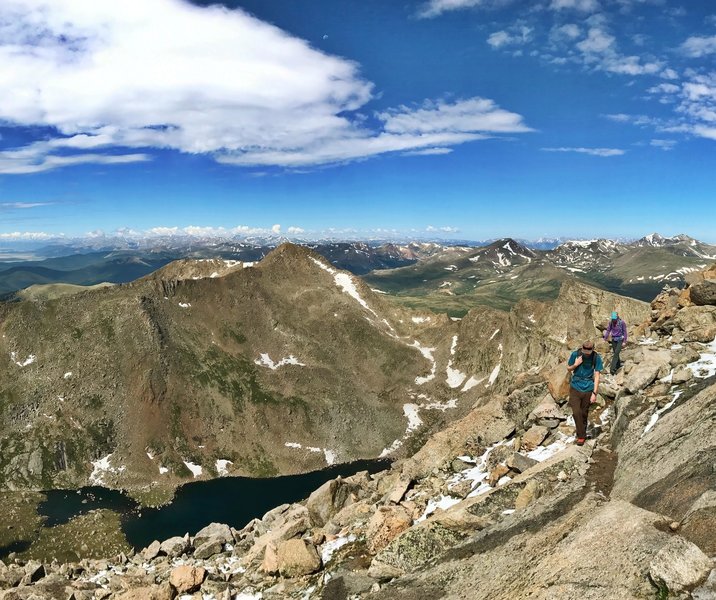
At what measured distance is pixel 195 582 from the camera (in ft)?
96.3

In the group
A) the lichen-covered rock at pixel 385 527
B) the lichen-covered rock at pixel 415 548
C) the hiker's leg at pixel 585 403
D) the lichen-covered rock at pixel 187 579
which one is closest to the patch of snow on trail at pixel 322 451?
the lichen-covered rock at pixel 187 579

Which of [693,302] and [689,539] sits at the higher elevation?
[693,302]

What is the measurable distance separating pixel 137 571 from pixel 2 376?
16900 cm

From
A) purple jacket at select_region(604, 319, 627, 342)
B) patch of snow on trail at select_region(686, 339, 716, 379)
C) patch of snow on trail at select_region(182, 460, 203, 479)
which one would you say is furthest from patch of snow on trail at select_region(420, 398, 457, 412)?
patch of snow on trail at select_region(686, 339, 716, 379)

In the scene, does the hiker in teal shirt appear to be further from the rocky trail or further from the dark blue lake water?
the dark blue lake water

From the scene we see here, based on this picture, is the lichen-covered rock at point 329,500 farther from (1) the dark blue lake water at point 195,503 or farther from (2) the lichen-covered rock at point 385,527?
(1) the dark blue lake water at point 195,503

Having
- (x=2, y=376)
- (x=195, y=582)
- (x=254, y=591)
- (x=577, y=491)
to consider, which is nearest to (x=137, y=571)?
(x=195, y=582)

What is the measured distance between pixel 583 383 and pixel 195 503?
501 feet

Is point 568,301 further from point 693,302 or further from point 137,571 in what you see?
point 137,571

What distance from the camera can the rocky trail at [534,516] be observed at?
1392cm

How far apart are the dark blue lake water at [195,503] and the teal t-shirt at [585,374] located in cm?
13133

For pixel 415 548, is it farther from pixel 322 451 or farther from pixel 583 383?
pixel 322 451

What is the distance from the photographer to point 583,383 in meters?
25.5

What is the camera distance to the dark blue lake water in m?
133
